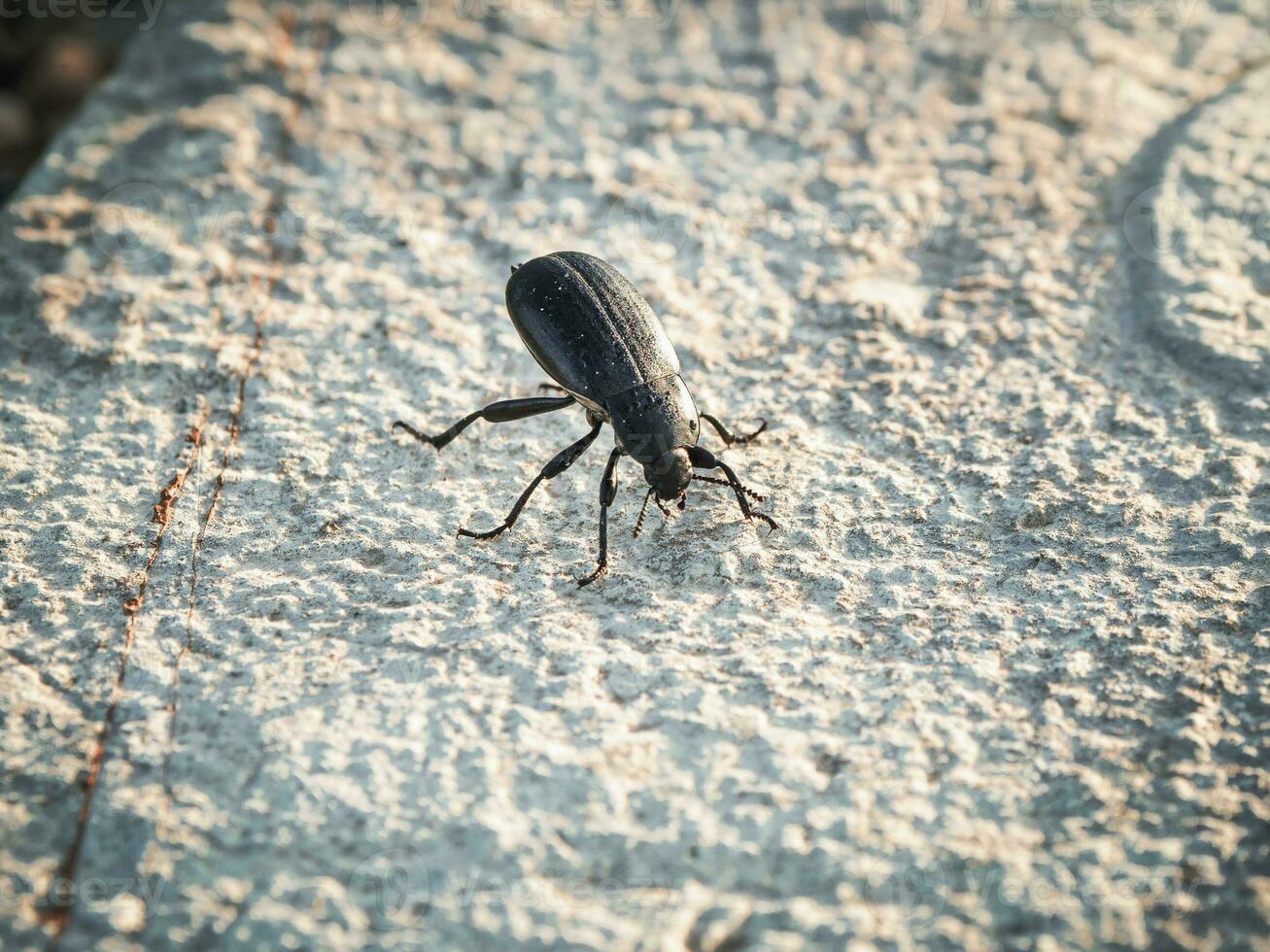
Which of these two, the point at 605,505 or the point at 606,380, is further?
the point at 606,380

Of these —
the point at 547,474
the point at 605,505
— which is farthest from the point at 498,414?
the point at 605,505

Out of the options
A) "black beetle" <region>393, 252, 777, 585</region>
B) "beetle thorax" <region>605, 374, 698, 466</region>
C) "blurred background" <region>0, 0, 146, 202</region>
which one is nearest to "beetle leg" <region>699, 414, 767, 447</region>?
"black beetle" <region>393, 252, 777, 585</region>

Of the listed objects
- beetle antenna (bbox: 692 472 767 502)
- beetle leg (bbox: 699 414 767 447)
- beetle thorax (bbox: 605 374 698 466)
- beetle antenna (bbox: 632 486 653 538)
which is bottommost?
beetle antenna (bbox: 632 486 653 538)

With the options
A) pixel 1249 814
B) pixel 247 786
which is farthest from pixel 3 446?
pixel 1249 814

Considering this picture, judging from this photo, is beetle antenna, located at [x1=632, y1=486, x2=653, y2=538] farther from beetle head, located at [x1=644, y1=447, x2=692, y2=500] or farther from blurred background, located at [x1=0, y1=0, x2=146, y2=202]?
blurred background, located at [x1=0, y1=0, x2=146, y2=202]

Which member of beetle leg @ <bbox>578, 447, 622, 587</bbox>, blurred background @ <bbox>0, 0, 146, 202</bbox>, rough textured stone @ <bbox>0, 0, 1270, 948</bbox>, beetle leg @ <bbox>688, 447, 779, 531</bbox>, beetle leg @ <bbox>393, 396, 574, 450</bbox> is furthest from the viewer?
blurred background @ <bbox>0, 0, 146, 202</bbox>

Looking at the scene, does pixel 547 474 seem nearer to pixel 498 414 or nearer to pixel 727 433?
pixel 498 414
